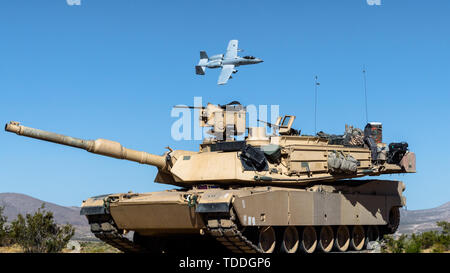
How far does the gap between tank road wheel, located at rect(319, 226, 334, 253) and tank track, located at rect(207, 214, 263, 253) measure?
4.15 meters

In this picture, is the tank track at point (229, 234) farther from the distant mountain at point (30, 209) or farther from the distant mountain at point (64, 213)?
the distant mountain at point (30, 209)

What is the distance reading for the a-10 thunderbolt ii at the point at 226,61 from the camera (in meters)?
36.4

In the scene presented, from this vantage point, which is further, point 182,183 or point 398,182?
point 398,182

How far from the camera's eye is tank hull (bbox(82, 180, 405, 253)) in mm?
18578

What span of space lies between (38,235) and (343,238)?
11.7m

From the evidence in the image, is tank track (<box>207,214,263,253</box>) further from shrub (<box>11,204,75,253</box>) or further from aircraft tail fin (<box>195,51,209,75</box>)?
aircraft tail fin (<box>195,51,209,75</box>)

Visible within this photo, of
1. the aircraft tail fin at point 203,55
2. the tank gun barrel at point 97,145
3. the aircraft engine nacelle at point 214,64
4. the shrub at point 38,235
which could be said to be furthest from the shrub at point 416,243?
the aircraft tail fin at point 203,55

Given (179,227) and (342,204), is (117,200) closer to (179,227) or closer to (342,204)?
(179,227)

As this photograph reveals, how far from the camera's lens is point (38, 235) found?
26.6 m

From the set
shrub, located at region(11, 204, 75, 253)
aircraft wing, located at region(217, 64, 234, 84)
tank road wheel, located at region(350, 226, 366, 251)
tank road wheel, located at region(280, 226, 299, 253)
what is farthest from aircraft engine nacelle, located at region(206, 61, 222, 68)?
tank road wheel, located at region(280, 226, 299, 253)

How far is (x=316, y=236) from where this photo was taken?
2216cm
